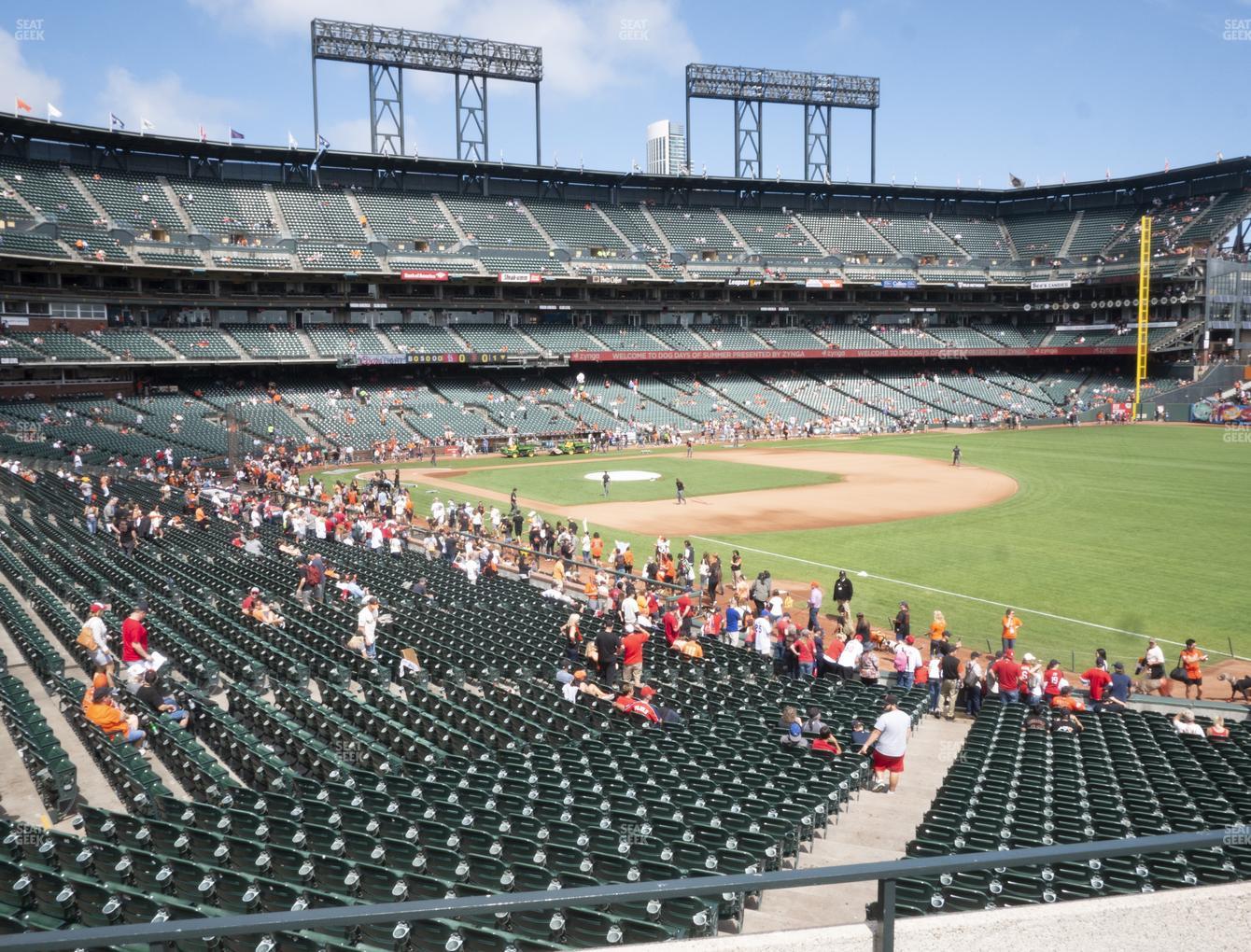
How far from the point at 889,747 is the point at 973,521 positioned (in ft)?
91.0

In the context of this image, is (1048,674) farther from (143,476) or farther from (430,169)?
(430,169)

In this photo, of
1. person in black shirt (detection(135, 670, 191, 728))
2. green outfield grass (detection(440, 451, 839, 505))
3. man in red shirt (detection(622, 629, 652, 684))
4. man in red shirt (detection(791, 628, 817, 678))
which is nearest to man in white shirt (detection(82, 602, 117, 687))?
person in black shirt (detection(135, 670, 191, 728))

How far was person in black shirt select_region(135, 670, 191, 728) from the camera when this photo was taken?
12.1m

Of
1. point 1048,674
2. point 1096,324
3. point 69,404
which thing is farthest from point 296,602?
point 1096,324

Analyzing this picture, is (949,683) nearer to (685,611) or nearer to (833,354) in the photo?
(685,611)

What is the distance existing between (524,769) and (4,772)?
19.7ft

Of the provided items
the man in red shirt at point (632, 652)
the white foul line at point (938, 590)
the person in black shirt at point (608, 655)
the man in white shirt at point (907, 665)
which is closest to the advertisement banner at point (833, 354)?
the white foul line at point (938, 590)

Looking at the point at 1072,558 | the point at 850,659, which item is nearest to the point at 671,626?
the point at 850,659

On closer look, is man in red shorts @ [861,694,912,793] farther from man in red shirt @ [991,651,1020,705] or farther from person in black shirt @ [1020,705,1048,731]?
man in red shirt @ [991,651,1020,705]

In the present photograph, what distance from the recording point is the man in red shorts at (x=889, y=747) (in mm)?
11750

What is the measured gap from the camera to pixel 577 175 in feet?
Answer: 287

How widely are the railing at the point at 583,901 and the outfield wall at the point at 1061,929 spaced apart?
0.55 ft

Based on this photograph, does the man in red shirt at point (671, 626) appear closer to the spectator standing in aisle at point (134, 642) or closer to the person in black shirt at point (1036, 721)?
the person in black shirt at point (1036, 721)

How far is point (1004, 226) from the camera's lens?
336 ft
